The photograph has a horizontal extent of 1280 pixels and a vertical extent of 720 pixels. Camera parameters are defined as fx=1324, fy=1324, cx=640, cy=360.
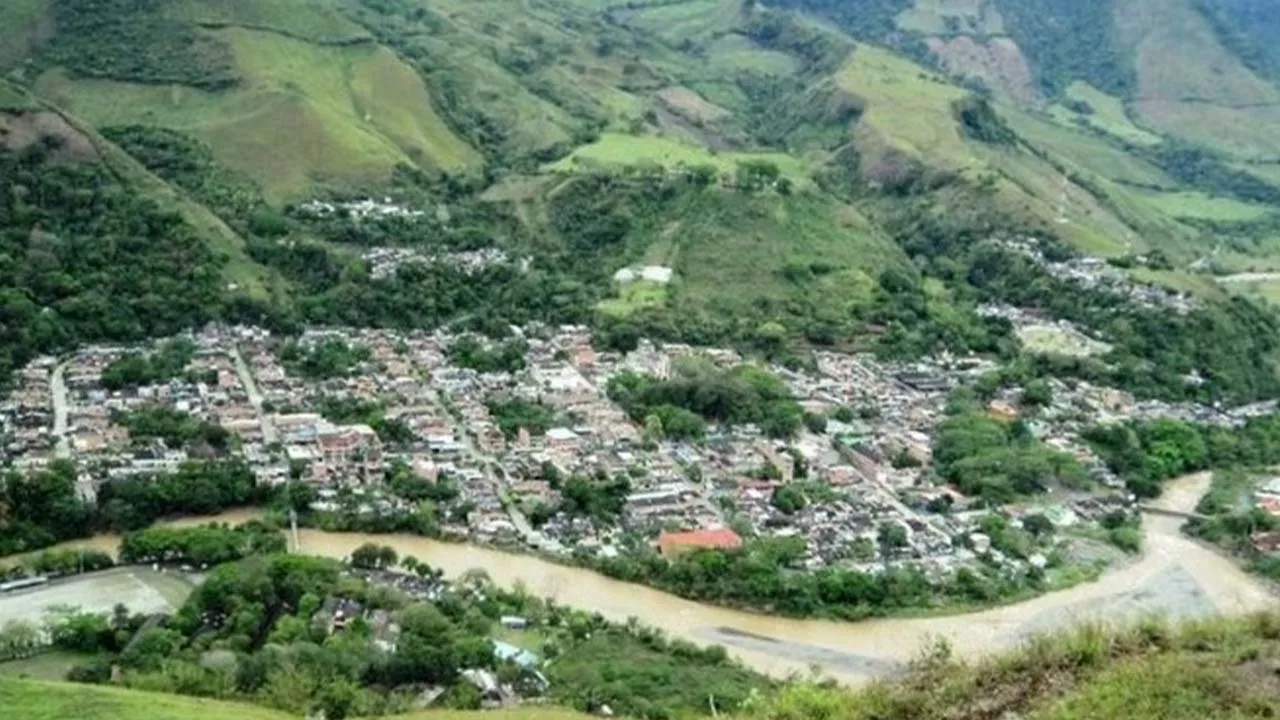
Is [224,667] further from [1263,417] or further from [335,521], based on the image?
[1263,417]

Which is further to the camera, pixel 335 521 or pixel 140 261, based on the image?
pixel 140 261

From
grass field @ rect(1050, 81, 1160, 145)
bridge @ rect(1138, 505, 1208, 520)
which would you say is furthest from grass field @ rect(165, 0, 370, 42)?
grass field @ rect(1050, 81, 1160, 145)

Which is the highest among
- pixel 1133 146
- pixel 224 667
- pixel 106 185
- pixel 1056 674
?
pixel 1056 674

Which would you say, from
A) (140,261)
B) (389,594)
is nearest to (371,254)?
(140,261)

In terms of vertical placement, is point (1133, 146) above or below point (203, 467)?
below

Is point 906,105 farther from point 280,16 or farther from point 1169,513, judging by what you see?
point 1169,513

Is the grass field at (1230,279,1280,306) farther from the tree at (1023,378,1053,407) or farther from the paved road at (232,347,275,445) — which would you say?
the paved road at (232,347,275,445)

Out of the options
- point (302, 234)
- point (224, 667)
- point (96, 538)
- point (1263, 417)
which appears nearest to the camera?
point (224, 667)
